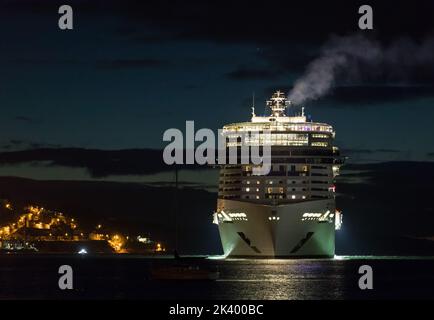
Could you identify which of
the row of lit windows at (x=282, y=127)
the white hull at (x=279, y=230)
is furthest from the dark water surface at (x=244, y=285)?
the row of lit windows at (x=282, y=127)

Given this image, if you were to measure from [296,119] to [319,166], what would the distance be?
6.42m

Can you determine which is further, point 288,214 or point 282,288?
point 288,214

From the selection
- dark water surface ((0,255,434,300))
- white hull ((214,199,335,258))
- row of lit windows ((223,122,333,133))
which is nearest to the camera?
dark water surface ((0,255,434,300))

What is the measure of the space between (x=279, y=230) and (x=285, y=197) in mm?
4220

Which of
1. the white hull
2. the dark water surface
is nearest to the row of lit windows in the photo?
the white hull

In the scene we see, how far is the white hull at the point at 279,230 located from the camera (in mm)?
115438

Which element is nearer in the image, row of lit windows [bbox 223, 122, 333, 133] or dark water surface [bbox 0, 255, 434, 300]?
dark water surface [bbox 0, 255, 434, 300]

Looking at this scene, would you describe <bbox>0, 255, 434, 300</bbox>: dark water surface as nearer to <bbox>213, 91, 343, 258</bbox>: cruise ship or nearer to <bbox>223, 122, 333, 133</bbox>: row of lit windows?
<bbox>213, 91, 343, 258</bbox>: cruise ship

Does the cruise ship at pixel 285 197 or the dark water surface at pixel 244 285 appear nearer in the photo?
the dark water surface at pixel 244 285

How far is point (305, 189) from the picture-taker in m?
119

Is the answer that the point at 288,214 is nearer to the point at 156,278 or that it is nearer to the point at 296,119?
the point at 296,119

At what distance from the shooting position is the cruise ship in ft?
380

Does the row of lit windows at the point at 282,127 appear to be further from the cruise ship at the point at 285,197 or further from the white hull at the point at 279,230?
the white hull at the point at 279,230
